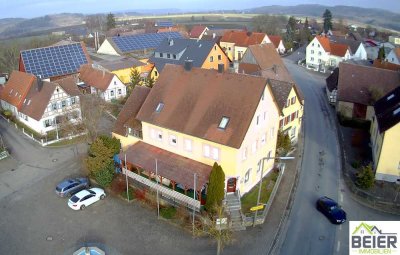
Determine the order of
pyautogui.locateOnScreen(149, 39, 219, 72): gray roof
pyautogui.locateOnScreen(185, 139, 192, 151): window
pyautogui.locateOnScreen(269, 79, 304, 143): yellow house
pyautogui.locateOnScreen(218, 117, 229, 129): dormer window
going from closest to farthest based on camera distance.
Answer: pyautogui.locateOnScreen(218, 117, 229, 129): dormer window
pyautogui.locateOnScreen(185, 139, 192, 151): window
pyautogui.locateOnScreen(269, 79, 304, 143): yellow house
pyautogui.locateOnScreen(149, 39, 219, 72): gray roof

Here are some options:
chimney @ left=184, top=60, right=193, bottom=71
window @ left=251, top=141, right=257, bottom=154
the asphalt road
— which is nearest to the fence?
the asphalt road

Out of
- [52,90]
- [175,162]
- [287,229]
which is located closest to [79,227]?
[175,162]

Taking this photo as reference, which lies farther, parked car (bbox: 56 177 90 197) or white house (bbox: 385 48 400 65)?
white house (bbox: 385 48 400 65)

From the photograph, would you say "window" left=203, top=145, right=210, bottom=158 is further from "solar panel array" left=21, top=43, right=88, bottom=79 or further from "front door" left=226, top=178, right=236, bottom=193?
"solar panel array" left=21, top=43, right=88, bottom=79

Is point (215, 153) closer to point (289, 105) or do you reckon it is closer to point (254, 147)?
point (254, 147)

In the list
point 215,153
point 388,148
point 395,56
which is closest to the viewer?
point 215,153

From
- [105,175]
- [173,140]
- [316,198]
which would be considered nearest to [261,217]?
[316,198]

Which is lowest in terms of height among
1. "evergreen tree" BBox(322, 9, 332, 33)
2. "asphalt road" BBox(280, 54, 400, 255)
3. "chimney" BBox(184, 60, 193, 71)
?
"asphalt road" BBox(280, 54, 400, 255)
